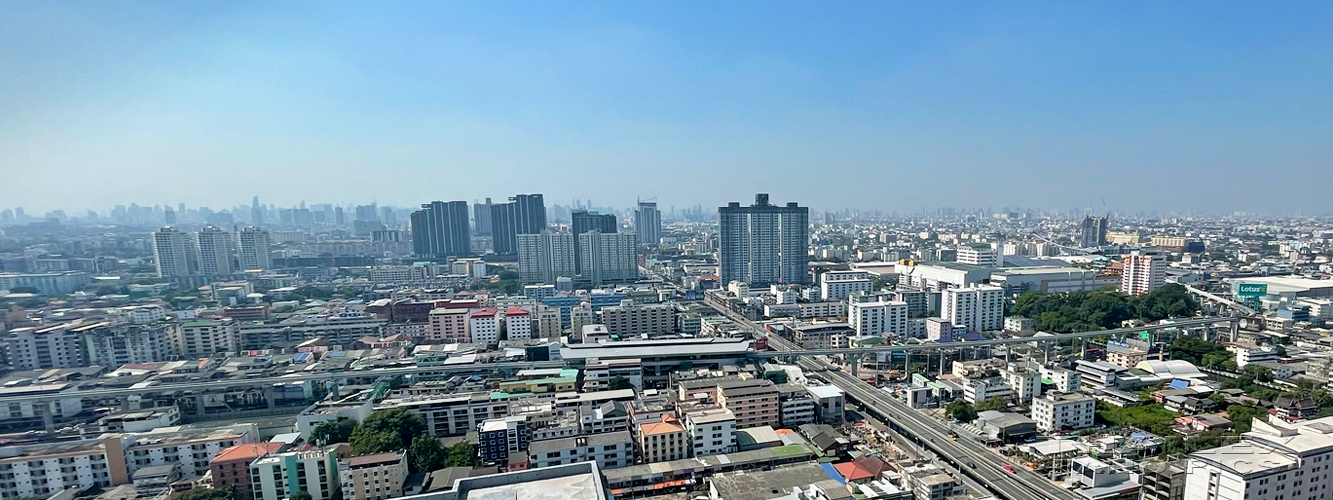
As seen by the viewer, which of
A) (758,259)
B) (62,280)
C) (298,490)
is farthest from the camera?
(758,259)

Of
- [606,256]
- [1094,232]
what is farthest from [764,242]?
[1094,232]

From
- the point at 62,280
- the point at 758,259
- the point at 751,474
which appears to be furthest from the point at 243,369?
the point at 758,259

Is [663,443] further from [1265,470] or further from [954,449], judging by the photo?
[1265,470]

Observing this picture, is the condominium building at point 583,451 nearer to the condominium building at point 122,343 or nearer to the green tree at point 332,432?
the green tree at point 332,432

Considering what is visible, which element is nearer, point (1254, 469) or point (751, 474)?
point (1254, 469)

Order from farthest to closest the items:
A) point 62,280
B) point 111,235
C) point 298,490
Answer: point 111,235 → point 62,280 → point 298,490

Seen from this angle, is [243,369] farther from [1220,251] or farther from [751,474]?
[1220,251]

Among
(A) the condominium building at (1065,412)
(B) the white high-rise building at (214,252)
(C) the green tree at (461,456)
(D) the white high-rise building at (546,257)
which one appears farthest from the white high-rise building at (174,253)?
(A) the condominium building at (1065,412)
